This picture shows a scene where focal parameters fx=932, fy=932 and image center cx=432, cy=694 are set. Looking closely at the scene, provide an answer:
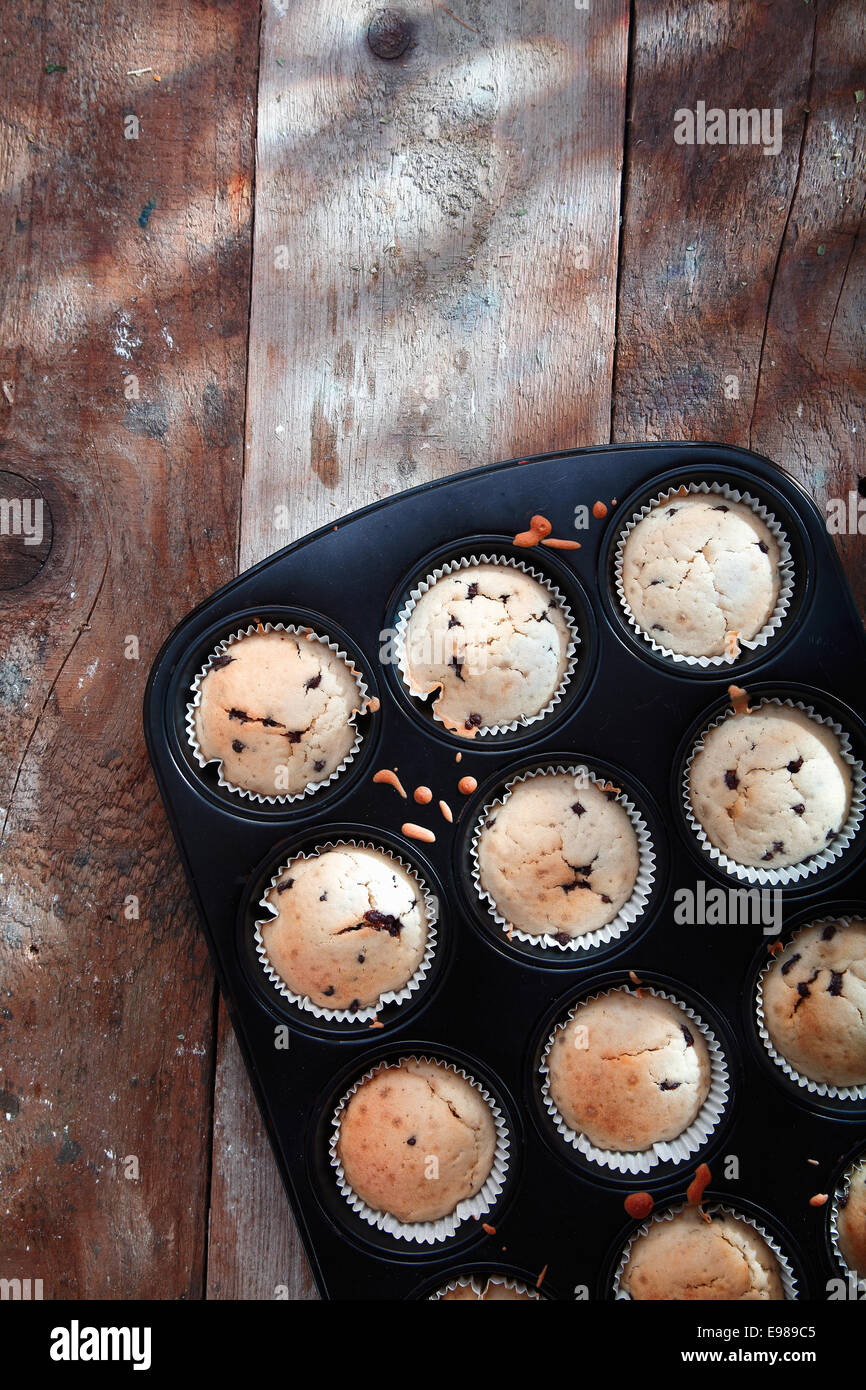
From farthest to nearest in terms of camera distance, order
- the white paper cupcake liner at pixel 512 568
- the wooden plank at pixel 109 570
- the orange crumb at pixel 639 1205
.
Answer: the wooden plank at pixel 109 570, the white paper cupcake liner at pixel 512 568, the orange crumb at pixel 639 1205

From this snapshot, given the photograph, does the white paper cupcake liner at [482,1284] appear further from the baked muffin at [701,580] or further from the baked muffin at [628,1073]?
the baked muffin at [701,580]

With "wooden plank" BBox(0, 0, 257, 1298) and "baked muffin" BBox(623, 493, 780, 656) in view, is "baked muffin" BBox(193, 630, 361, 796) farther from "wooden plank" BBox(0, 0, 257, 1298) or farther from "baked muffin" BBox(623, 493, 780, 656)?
"baked muffin" BBox(623, 493, 780, 656)

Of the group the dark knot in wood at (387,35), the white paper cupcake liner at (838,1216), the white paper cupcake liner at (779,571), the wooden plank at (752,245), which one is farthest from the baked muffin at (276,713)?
the dark knot in wood at (387,35)

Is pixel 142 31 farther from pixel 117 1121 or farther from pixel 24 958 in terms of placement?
pixel 117 1121

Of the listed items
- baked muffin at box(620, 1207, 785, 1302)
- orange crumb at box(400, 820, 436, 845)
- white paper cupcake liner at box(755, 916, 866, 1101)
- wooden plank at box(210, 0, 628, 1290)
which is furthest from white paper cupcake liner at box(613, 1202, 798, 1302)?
wooden plank at box(210, 0, 628, 1290)

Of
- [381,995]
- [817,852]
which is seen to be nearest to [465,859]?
[381,995]

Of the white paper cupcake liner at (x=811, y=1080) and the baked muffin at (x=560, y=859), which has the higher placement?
the baked muffin at (x=560, y=859)
